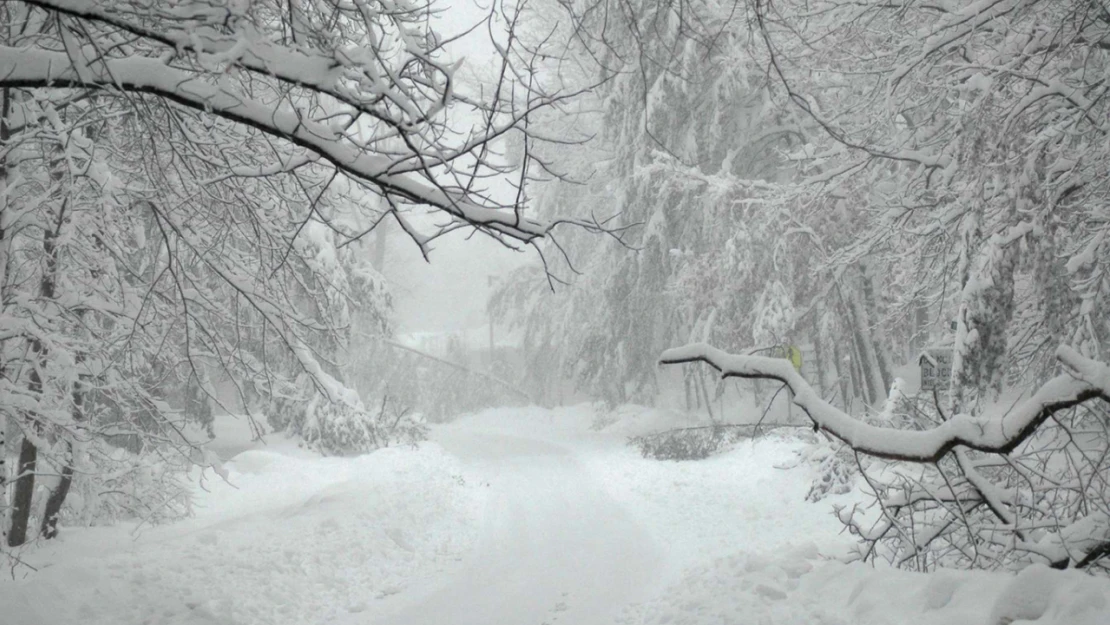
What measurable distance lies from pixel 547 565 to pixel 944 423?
5.82 metres

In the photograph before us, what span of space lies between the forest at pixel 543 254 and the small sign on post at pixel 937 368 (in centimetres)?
7

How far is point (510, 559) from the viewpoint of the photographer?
922 centimetres

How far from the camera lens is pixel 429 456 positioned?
16.9 metres

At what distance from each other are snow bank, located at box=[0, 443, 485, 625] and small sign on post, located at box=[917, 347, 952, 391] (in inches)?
239

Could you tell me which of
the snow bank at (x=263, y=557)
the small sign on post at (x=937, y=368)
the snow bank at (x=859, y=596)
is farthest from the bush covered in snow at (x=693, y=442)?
the snow bank at (x=859, y=596)

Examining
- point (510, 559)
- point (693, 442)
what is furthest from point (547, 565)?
point (693, 442)

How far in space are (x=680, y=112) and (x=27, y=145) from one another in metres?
13.9

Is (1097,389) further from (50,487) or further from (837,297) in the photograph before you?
(837,297)

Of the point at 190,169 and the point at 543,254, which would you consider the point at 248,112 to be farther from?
the point at 543,254

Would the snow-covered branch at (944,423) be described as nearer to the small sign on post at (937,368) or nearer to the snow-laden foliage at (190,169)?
the snow-laden foliage at (190,169)

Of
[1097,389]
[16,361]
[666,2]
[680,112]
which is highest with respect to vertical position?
[680,112]

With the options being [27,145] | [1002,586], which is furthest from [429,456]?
[1002,586]

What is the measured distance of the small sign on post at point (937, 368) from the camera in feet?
30.7

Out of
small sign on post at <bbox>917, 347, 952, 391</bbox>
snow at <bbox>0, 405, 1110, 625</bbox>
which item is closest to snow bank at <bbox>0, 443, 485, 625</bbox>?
snow at <bbox>0, 405, 1110, 625</bbox>
